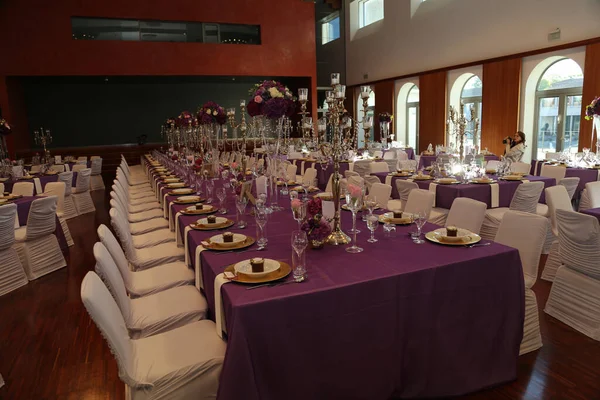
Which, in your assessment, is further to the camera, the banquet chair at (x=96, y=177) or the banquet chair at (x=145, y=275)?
the banquet chair at (x=96, y=177)

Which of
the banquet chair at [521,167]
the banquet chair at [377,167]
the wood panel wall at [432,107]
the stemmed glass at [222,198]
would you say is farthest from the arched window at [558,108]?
the stemmed glass at [222,198]

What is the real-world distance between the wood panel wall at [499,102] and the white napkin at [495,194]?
21.0 feet

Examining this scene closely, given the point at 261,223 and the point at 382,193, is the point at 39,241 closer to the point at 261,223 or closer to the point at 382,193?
the point at 261,223

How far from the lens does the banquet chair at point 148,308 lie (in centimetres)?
247

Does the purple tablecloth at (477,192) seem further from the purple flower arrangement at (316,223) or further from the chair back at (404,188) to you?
the purple flower arrangement at (316,223)

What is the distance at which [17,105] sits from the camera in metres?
14.6

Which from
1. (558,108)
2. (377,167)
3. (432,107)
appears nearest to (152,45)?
(432,107)

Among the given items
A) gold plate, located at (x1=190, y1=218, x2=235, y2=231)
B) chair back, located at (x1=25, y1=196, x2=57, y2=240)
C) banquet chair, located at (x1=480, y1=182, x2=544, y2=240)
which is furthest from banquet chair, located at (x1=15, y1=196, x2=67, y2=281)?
banquet chair, located at (x1=480, y1=182, x2=544, y2=240)

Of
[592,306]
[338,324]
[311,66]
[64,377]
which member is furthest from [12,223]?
[311,66]

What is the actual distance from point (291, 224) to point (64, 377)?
185 cm

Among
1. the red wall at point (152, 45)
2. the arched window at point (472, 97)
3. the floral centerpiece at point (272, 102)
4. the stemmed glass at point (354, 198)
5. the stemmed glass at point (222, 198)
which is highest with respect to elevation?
the red wall at point (152, 45)

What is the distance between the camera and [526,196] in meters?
4.99

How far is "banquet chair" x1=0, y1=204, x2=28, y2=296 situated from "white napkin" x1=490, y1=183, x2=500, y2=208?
511cm

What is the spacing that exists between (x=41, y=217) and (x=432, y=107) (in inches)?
451
